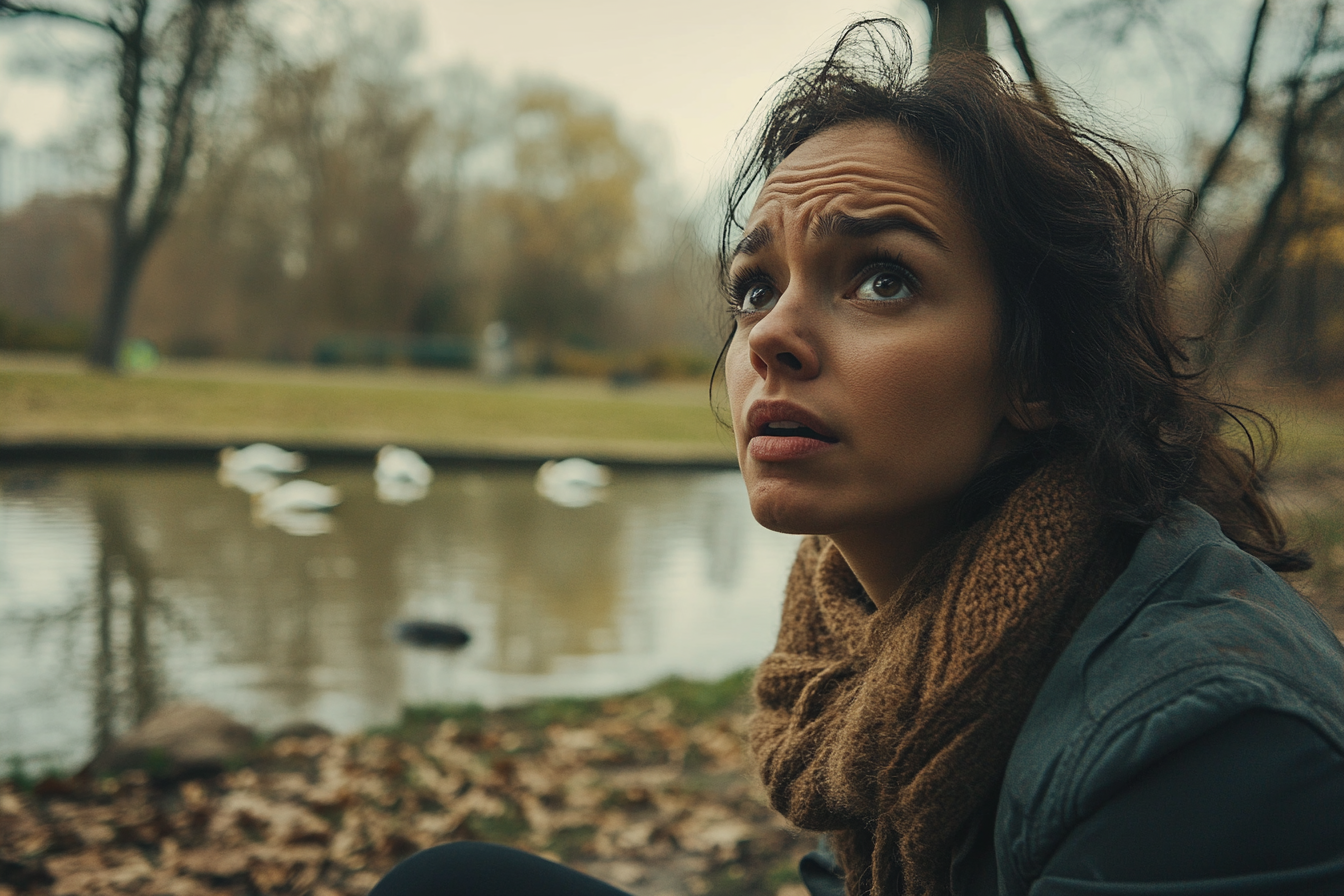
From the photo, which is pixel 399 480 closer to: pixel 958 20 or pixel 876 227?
pixel 958 20

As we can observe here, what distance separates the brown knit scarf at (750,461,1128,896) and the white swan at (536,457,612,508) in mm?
10879

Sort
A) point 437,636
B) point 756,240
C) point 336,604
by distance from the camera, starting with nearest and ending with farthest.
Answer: point 756,240 < point 437,636 < point 336,604

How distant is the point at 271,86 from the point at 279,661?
1275 centimetres

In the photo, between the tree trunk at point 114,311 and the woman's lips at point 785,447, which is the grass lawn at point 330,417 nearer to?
the tree trunk at point 114,311

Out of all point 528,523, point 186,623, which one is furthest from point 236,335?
point 186,623

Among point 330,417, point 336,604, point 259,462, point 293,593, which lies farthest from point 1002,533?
point 330,417

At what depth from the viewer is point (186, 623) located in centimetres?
645

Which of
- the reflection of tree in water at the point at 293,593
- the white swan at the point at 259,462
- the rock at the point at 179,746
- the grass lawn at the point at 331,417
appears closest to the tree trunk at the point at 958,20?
the rock at the point at 179,746

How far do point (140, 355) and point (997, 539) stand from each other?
3078cm

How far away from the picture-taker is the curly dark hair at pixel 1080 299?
4.25ft

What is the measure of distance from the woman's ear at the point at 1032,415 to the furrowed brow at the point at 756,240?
0.43 metres

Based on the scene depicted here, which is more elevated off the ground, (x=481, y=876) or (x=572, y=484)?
(x=481, y=876)

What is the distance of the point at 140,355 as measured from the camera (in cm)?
2750

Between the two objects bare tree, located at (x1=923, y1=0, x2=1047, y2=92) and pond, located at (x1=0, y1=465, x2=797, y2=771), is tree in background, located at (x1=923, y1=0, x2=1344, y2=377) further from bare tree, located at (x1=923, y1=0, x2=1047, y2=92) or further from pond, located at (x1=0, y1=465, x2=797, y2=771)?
pond, located at (x1=0, y1=465, x2=797, y2=771)
